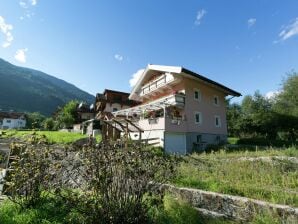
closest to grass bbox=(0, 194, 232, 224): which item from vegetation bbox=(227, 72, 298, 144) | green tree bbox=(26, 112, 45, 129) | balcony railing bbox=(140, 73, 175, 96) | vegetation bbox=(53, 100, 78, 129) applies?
green tree bbox=(26, 112, 45, 129)

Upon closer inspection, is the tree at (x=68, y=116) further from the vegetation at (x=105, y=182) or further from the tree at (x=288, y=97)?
the vegetation at (x=105, y=182)

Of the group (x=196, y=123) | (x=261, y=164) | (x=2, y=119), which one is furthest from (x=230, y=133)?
(x=2, y=119)

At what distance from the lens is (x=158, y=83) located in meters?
28.0

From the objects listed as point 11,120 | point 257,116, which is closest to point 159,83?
point 257,116

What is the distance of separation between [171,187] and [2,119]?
3841 inches

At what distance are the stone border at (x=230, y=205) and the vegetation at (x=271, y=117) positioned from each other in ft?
92.3

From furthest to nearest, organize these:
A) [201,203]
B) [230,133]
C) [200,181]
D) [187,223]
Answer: [230,133]
[200,181]
[201,203]
[187,223]

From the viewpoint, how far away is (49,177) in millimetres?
5770

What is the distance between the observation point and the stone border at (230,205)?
16.3 feet

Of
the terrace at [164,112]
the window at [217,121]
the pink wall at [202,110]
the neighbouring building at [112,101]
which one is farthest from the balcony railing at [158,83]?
the neighbouring building at [112,101]

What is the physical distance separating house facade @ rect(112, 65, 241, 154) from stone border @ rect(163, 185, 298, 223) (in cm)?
1444

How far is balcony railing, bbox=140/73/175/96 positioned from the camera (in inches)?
1028

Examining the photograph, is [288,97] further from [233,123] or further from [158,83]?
[158,83]

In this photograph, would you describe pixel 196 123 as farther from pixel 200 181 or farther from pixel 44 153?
pixel 44 153
